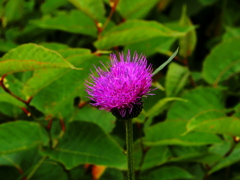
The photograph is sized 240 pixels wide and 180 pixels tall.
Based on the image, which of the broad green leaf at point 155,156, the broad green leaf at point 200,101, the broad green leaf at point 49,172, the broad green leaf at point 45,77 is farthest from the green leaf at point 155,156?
the broad green leaf at point 45,77

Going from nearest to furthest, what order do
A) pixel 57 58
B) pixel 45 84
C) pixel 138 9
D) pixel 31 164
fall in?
1. pixel 57 58
2. pixel 45 84
3. pixel 31 164
4. pixel 138 9

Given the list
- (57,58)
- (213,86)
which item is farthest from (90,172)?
(57,58)

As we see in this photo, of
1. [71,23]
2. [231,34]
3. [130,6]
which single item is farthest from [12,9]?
[231,34]

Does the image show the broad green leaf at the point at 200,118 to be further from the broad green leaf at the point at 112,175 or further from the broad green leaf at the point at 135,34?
the broad green leaf at the point at 112,175

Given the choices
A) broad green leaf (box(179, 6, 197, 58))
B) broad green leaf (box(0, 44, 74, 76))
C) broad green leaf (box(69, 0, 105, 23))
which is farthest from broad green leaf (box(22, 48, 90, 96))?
broad green leaf (box(179, 6, 197, 58))

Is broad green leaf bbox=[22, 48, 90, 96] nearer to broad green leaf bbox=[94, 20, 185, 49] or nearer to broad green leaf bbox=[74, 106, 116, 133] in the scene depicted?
broad green leaf bbox=[94, 20, 185, 49]

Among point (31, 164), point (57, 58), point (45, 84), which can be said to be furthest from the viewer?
point (31, 164)

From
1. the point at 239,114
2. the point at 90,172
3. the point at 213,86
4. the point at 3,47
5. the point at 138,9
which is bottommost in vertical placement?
the point at 90,172

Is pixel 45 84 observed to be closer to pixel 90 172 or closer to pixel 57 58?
pixel 57 58
